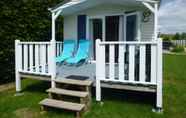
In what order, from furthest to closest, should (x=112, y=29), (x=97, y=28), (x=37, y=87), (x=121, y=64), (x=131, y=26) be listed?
(x=97, y=28)
(x=112, y=29)
(x=131, y=26)
(x=37, y=87)
(x=121, y=64)

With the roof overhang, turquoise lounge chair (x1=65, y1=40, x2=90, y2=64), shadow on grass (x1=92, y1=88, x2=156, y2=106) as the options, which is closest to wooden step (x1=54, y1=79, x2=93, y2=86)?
shadow on grass (x1=92, y1=88, x2=156, y2=106)

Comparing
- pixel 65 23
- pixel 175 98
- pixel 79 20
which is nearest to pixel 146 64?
pixel 175 98

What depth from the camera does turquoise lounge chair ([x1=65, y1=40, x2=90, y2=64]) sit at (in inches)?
308

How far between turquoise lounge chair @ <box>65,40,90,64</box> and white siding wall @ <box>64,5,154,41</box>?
2.08 feet

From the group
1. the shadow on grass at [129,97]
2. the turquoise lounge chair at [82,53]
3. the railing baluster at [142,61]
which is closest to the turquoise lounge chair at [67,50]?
the turquoise lounge chair at [82,53]

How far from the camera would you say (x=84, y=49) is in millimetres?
8102

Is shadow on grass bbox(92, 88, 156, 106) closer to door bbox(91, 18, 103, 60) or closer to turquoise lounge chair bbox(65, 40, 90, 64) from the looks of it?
turquoise lounge chair bbox(65, 40, 90, 64)

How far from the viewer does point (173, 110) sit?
4.85 metres

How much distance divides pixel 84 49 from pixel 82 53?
0.54ft

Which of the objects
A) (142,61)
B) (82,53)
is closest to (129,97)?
(142,61)

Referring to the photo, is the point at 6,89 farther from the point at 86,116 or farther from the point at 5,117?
the point at 86,116

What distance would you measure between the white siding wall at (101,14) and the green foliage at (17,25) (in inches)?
39.6

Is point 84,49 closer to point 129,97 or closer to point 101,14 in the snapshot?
point 101,14

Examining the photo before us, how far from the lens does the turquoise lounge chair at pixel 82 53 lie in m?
7.82
